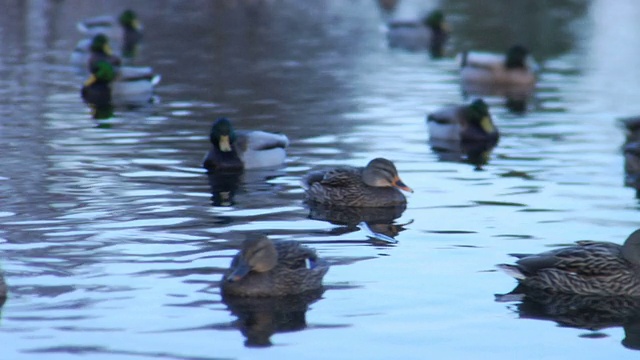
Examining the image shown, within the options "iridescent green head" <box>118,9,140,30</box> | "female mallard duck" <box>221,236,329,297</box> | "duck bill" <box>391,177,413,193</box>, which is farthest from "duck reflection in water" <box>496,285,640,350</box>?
"iridescent green head" <box>118,9,140,30</box>

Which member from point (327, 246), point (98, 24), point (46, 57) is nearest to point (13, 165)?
point (327, 246)

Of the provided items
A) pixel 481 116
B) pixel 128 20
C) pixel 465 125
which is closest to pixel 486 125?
pixel 481 116

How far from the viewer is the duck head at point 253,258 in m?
9.53

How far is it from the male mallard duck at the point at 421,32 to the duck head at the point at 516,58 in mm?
10816

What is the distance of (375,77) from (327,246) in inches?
665

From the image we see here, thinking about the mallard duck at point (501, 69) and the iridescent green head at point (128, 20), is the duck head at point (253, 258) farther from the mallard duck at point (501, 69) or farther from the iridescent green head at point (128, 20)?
the iridescent green head at point (128, 20)

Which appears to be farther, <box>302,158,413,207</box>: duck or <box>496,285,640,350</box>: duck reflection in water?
<box>302,158,413,207</box>: duck

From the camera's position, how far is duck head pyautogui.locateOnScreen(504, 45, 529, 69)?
1061 inches

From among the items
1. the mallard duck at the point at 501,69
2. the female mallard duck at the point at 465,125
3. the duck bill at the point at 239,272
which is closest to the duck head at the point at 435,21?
the mallard duck at the point at 501,69

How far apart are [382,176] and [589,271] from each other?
157 inches

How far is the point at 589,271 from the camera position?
996cm

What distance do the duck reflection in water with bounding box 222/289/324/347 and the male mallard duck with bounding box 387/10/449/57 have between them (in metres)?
28.8

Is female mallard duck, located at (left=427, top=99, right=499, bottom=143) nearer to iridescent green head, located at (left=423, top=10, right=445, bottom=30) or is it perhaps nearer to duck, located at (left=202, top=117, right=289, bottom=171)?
duck, located at (left=202, top=117, right=289, bottom=171)

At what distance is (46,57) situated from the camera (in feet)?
102
